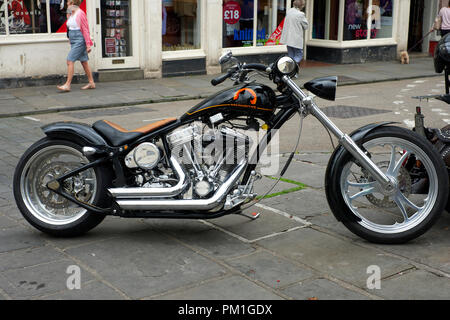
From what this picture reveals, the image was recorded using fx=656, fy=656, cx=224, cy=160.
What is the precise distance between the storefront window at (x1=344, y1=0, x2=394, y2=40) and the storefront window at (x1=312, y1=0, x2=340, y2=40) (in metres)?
0.31

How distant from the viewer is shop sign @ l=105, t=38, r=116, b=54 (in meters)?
15.1

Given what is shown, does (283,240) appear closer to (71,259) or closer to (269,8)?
(71,259)

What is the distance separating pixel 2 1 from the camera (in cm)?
1342

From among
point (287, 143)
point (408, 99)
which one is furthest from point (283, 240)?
point (408, 99)

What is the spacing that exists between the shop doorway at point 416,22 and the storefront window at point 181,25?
8864 millimetres

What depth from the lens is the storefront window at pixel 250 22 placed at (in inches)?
668

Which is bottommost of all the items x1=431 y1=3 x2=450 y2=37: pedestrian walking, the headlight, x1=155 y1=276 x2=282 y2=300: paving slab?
x1=155 y1=276 x2=282 y2=300: paving slab

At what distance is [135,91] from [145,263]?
31.8 feet

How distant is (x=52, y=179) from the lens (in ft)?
16.0

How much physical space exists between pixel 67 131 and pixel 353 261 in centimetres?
225

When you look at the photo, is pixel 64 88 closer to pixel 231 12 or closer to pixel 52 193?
pixel 231 12

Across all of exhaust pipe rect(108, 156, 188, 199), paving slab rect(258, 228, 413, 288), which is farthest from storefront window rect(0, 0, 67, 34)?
paving slab rect(258, 228, 413, 288)

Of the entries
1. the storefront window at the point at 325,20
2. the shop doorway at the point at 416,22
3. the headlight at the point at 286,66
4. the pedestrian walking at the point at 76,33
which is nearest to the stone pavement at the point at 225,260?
the headlight at the point at 286,66

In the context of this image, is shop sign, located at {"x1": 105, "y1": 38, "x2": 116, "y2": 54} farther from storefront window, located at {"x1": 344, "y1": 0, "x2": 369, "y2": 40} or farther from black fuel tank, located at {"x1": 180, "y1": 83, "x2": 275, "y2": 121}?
black fuel tank, located at {"x1": 180, "y1": 83, "x2": 275, "y2": 121}
